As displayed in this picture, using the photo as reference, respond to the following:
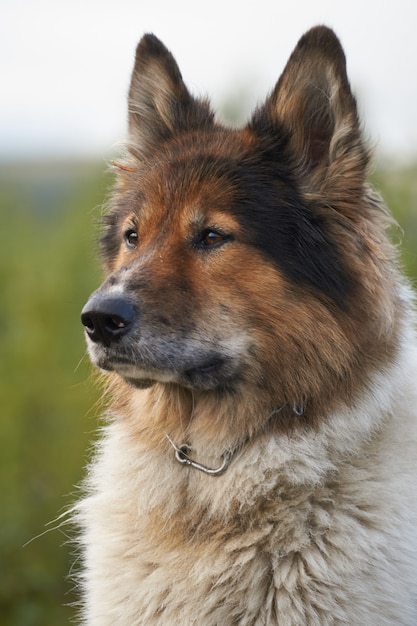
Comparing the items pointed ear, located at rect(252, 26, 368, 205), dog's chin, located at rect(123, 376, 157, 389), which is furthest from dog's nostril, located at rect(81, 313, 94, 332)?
pointed ear, located at rect(252, 26, 368, 205)

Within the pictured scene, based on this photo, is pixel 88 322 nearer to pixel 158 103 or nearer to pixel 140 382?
pixel 140 382

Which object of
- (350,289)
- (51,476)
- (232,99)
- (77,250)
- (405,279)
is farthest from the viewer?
(77,250)

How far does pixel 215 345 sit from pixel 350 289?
0.79 metres

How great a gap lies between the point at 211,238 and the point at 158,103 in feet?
4.12

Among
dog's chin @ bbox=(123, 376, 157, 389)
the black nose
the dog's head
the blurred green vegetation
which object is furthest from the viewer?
the blurred green vegetation

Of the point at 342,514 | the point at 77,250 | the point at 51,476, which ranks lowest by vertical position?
the point at 51,476

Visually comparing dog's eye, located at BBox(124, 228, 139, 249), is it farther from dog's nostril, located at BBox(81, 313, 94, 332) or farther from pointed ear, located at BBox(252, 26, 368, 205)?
pointed ear, located at BBox(252, 26, 368, 205)

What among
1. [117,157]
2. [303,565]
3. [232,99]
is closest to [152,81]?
[117,157]

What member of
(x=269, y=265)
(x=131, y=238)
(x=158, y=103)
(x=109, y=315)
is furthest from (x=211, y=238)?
(x=158, y=103)

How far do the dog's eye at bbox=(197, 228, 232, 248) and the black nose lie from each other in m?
0.58

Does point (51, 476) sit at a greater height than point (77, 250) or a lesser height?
lesser

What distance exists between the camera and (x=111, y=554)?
4.42 meters

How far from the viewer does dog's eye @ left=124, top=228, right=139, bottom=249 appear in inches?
187

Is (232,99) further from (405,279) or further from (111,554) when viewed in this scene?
(111,554)
